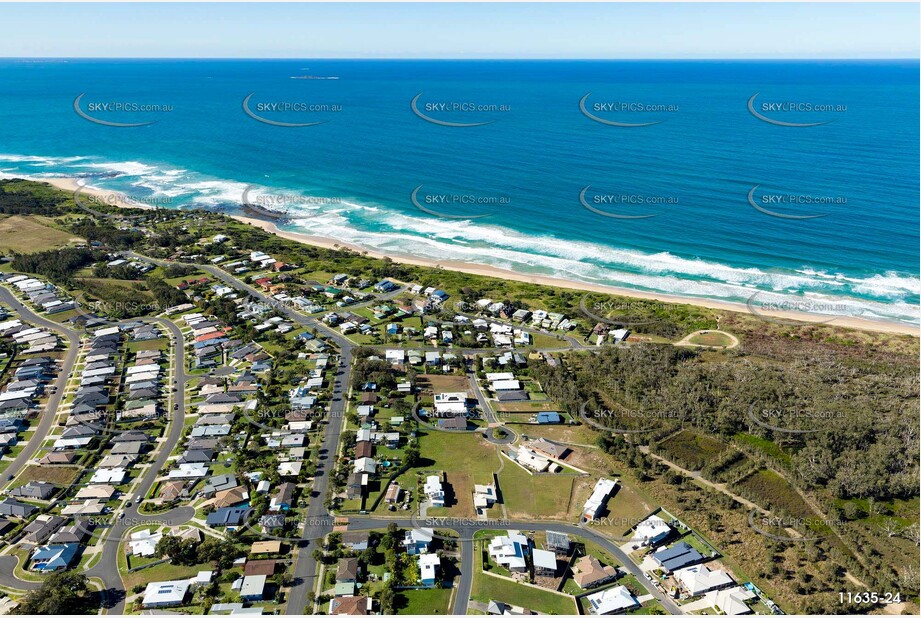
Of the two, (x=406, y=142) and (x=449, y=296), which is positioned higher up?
(x=406, y=142)

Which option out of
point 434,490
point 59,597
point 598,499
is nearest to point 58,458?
point 59,597

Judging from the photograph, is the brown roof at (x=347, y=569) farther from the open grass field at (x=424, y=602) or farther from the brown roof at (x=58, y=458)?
the brown roof at (x=58, y=458)

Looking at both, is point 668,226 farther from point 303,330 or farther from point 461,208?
point 303,330

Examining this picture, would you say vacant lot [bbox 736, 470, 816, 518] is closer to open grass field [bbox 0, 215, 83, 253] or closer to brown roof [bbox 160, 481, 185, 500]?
brown roof [bbox 160, 481, 185, 500]

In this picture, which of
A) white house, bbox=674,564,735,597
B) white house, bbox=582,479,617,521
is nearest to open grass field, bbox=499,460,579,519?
white house, bbox=582,479,617,521

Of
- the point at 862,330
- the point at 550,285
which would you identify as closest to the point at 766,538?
the point at 862,330

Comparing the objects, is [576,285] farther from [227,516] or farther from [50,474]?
[50,474]
